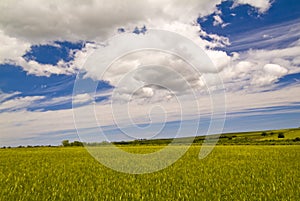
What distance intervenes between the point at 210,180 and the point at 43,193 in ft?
20.3

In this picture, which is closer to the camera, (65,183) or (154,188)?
(154,188)

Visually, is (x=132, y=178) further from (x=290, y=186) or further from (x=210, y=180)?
(x=290, y=186)

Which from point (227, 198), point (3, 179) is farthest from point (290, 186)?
point (3, 179)

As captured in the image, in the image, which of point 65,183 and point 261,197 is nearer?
point 261,197

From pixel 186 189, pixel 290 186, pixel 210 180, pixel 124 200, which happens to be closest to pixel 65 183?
pixel 124 200

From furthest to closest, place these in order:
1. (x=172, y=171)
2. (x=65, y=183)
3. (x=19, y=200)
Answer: (x=172, y=171)
(x=65, y=183)
(x=19, y=200)

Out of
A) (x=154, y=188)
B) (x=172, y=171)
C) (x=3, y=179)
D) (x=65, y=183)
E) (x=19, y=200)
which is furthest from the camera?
(x=172, y=171)

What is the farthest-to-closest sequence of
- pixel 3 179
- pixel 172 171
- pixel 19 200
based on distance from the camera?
1. pixel 172 171
2. pixel 3 179
3. pixel 19 200

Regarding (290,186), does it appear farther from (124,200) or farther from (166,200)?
(124,200)

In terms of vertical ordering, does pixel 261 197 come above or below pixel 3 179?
below

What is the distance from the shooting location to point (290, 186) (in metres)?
A: 11.1

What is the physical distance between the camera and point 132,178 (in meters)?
13.0

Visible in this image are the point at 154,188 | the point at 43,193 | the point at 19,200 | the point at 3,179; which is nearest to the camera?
the point at 19,200

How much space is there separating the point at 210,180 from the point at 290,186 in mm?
2848
